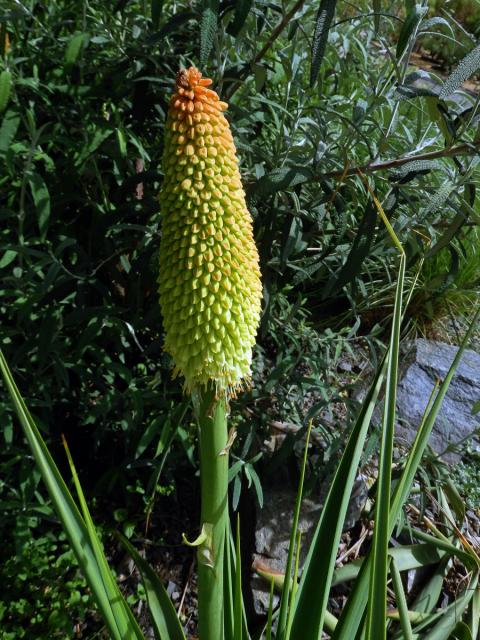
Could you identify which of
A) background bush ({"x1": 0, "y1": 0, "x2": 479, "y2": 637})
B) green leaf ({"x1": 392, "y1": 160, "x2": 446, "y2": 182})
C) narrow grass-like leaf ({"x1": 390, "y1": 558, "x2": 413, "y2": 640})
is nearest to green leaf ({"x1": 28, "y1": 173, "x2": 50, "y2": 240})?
background bush ({"x1": 0, "y1": 0, "x2": 479, "y2": 637})

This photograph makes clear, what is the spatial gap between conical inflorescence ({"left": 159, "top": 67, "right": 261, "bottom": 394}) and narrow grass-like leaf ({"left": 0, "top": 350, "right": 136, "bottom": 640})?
1.03 feet

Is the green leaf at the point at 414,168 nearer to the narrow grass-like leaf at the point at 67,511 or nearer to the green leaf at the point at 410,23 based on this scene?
the green leaf at the point at 410,23

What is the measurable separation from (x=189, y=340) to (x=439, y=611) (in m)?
1.88

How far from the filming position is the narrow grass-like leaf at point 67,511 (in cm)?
121

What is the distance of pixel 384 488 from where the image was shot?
1186mm

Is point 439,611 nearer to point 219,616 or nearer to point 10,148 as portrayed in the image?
point 219,616

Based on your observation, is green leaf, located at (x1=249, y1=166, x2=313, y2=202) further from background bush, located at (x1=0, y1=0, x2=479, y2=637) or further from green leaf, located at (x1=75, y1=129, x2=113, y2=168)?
green leaf, located at (x1=75, y1=129, x2=113, y2=168)

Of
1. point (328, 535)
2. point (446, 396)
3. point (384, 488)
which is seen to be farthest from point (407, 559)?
point (384, 488)

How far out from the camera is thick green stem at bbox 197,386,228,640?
1296mm

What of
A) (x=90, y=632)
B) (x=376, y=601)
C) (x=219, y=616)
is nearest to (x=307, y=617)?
(x=219, y=616)

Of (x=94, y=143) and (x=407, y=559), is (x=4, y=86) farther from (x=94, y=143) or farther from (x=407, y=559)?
(x=407, y=559)

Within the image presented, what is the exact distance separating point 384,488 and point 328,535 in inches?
12.9

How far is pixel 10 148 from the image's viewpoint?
2062mm

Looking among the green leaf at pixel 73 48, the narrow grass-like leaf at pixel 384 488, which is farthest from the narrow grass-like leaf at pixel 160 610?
the green leaf at pixel 73 48
